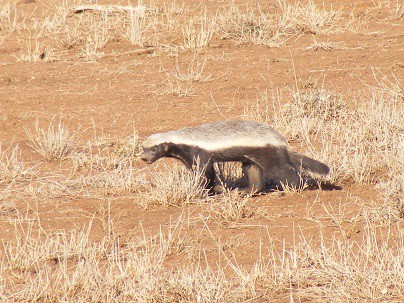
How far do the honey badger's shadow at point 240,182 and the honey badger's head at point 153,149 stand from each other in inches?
24.3

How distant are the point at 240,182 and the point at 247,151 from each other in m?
0.70

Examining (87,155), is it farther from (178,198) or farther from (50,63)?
(50,63)

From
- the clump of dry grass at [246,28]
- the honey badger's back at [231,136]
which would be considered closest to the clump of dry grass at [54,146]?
the honey badger's back at [231,136]

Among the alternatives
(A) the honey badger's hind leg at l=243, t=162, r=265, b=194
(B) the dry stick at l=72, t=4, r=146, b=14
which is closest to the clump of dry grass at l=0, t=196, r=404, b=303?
(A) the honey badger's hind leg at l=243, t=162, r=265, b=194

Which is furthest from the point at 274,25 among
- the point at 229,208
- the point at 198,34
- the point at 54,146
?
the point at 229,208

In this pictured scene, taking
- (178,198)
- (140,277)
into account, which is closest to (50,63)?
(178,198)

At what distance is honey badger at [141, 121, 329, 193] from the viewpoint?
7.15m

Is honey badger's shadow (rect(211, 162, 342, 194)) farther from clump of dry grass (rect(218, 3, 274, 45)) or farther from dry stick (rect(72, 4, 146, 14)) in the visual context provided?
dry stick (rect(72, 4, 146, 14))

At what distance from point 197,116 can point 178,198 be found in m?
3.06

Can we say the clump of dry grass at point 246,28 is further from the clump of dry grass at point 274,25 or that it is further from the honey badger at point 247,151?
the honey badger at point 247,151

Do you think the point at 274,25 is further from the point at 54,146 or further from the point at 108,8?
the point at 54,146

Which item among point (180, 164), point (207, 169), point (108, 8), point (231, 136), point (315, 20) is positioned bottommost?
point (180, 164)

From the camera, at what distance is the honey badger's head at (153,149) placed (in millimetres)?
7523

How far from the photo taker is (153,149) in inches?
298
